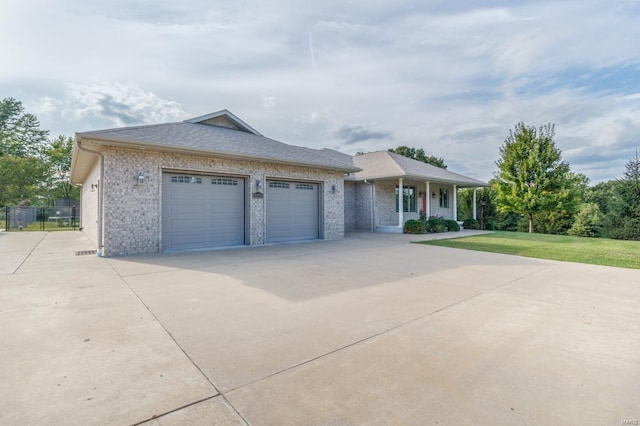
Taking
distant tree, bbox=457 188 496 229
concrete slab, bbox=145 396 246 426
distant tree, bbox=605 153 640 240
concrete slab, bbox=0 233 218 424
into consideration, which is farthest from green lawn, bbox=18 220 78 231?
distant tree, bbox=605 153 640 240

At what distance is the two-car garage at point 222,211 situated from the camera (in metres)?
9.56

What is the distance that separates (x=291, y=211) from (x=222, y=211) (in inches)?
111

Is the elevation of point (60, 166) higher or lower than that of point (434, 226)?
higher

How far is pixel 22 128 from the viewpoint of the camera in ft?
107

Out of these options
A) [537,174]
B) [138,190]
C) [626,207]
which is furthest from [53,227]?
[626,207]

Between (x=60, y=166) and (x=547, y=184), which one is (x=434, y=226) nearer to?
(x=547, y=184)

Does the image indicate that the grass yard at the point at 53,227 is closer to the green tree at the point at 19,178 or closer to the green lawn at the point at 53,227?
the green lawn at the point at 53,227

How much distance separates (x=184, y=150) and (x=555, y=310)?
925cm

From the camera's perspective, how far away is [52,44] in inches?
324

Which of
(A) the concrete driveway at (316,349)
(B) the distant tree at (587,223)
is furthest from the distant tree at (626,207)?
(A) the concrete driveway at (316,349)

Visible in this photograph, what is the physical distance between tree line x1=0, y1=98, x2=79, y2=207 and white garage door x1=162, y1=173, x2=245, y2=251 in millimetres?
27416

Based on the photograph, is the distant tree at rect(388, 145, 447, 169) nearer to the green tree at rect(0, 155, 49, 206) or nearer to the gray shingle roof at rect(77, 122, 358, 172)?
the gray shingle roof at rect(77, 122, 358, 172)

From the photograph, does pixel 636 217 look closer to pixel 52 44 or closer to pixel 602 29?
pixel 602 29

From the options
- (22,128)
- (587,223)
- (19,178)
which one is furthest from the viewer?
(22,128)
